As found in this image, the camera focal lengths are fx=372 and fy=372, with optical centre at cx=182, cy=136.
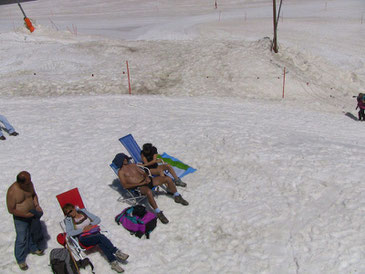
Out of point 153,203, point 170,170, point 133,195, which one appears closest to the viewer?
point 153,203

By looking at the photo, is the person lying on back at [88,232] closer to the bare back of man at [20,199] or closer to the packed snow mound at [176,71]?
the bare back of man at [20,199]

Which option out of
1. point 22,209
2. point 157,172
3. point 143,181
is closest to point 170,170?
point 157,172

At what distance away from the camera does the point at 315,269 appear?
629 cm

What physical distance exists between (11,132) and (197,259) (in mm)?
8315

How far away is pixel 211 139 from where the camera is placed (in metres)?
11.6

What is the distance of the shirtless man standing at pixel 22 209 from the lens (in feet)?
21.3

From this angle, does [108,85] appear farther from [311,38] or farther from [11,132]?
[311,38]

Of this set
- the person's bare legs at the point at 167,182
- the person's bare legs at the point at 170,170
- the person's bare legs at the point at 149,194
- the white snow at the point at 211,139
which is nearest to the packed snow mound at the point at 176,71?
the white snow at the point at 211,139

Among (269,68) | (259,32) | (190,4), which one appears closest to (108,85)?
(269,68)

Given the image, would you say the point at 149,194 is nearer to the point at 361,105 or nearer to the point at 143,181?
the point at 143,181

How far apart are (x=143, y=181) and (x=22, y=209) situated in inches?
102

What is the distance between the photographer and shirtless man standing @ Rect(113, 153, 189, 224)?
26.1 feet

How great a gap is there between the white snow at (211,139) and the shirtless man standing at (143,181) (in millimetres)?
253

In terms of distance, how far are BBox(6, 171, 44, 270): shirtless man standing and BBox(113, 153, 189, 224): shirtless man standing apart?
2.03 meters
